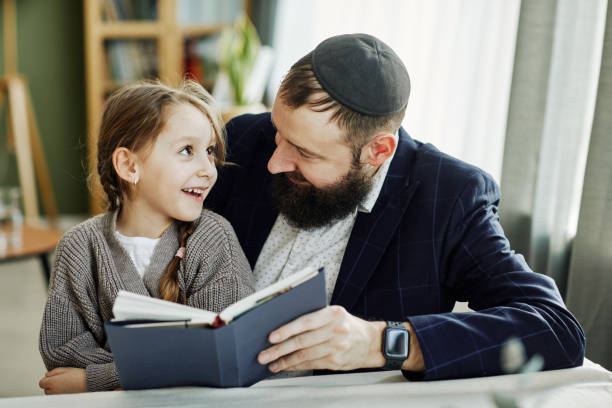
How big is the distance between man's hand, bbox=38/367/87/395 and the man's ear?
758mm

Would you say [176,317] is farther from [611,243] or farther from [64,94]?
[64,94]

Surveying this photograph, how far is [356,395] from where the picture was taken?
973 millimetres

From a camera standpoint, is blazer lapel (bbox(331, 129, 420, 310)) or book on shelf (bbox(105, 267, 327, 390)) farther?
blazer lapel (bbox(331, 129, 420, 310))

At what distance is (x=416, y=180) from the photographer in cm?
140

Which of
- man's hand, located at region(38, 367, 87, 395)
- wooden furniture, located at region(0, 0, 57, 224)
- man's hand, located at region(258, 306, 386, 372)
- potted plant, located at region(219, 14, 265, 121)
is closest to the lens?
man's hand, located at region(258, 306, 386, 372)

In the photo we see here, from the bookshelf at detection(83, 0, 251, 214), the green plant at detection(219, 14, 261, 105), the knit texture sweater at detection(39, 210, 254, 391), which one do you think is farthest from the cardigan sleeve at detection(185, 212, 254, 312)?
the bookshelf at detection(83, 0, 251, 214)

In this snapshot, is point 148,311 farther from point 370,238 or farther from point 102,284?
point 370,238

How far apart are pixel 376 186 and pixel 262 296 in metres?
0.62

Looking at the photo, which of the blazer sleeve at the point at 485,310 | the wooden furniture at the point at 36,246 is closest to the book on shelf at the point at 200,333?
the blazer sleeve at the point at 485,310

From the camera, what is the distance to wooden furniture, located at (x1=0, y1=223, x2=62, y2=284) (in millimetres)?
2703

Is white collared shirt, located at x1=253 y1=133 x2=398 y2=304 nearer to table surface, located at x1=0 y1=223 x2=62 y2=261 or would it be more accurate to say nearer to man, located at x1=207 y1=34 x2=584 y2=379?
man, located at x1=207 y1=34 x2=584 y2=379

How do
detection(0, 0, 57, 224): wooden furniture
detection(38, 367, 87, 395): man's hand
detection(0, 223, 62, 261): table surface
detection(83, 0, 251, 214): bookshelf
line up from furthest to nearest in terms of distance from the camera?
detection(83, 0, 251, 214): bookshelf → detection(0, 0, 57, 224): wooden furniture → detection(0, 223, 62, 261): table surface → detection(38, 367, 87, 395): man's hand

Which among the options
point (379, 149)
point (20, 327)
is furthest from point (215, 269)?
point (20, 327)

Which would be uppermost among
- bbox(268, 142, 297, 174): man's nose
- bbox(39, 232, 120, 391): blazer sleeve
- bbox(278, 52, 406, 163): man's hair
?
bbox(278, 52, 406, 163): man's hair
